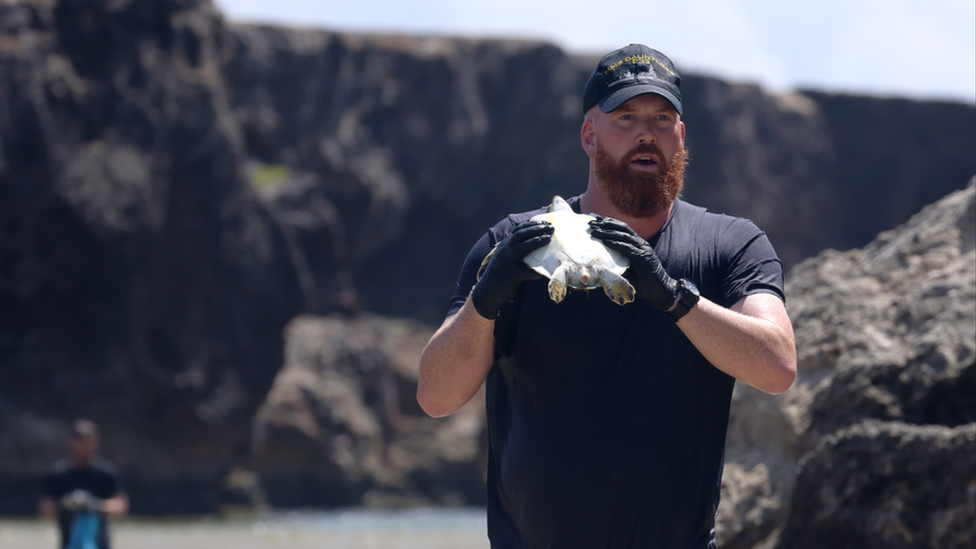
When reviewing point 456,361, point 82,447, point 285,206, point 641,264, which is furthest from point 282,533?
point 641,264

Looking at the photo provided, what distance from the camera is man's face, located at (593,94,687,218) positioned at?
245 cm

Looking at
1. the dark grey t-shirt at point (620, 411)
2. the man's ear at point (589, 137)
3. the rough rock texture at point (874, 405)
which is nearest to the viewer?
the dark grey t-shirt at point (620, 411)

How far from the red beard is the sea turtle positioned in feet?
0.92

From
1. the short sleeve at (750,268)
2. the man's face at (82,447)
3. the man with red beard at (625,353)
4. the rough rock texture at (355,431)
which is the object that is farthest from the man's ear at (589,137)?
the rough rock texture at (355,431)

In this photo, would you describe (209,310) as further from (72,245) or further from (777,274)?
(777,274)

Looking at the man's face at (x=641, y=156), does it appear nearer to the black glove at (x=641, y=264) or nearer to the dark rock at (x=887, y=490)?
the black glove at (x=641, y=264)

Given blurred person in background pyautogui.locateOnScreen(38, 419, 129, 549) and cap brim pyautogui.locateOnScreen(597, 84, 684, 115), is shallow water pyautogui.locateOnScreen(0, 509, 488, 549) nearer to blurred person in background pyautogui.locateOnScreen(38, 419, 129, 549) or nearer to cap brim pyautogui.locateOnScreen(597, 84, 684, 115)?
blurred person in background pyautogui.locateOnScreen(38, 419, 129, 549)

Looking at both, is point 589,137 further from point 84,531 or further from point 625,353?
point 84,531

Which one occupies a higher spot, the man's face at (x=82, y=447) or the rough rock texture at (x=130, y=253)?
the rough rock texture at (x=130, y=253)

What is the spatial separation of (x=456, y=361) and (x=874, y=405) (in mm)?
1971

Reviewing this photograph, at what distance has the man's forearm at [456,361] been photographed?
7.69 feet

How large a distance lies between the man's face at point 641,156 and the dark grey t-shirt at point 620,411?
0.35 feet

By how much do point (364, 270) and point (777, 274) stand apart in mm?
55670

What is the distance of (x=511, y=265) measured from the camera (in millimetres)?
2207
